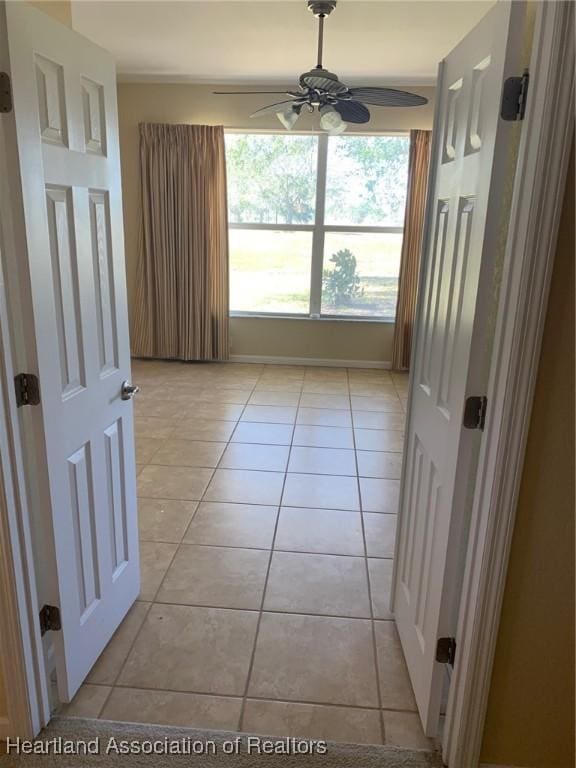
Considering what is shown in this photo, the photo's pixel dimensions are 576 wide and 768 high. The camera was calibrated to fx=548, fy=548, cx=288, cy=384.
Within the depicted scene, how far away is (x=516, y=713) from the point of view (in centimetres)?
150

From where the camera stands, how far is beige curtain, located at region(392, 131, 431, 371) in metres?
5.25

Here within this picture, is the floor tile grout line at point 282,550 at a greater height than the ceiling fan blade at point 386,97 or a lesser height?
lesser

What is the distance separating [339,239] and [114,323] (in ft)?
13.9

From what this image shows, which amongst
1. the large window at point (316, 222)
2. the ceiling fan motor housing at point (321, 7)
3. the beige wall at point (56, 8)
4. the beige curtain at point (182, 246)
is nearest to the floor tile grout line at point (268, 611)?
the beige wall at point (56, 8)

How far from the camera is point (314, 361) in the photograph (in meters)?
6.05

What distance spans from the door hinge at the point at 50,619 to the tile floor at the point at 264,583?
313 millimetres

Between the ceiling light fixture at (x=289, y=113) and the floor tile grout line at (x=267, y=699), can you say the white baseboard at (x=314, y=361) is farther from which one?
the floor tile grout line at (x=267, y=699)

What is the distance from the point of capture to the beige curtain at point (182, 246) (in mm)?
5355

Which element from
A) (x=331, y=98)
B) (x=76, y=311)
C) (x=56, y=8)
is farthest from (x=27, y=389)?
(x=331, y=98)

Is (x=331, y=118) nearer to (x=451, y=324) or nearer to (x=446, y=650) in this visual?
(x=451, y=324)

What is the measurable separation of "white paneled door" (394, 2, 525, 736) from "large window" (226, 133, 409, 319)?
4.02 metres

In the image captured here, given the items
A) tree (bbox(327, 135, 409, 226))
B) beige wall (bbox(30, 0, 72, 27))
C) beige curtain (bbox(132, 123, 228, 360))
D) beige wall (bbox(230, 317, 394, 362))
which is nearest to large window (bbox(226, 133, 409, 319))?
tree (bbox(327, 135, 409, 226))

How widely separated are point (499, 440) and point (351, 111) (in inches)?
118

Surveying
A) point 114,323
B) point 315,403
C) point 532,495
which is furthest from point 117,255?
point 315,403
